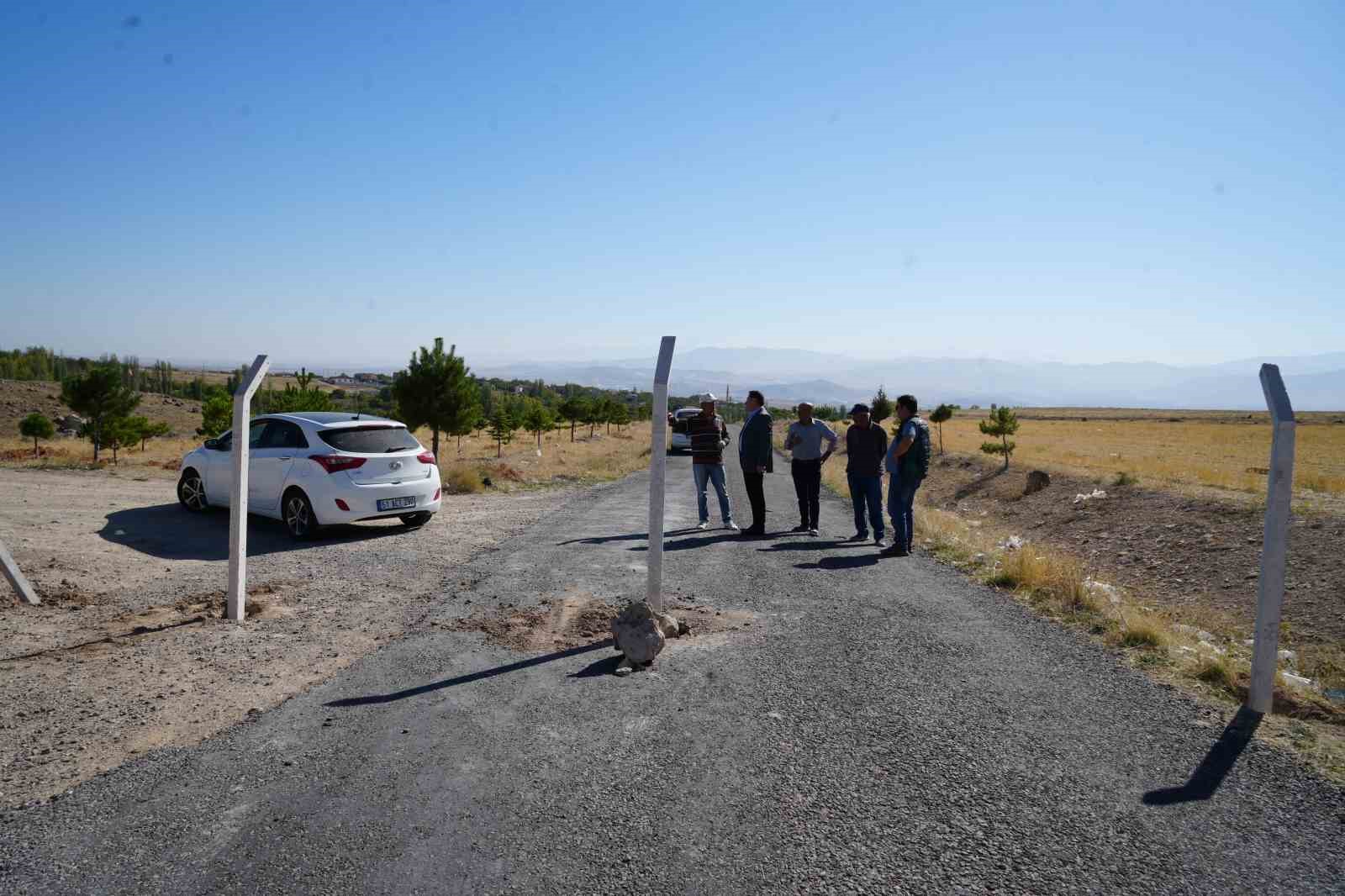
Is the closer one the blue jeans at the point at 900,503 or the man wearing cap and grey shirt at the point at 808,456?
the blue jeans at the point at 900,503

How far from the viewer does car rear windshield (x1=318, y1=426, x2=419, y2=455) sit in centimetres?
994

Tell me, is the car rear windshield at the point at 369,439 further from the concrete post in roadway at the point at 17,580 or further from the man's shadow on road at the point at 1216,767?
the man's shadow on road at the point at 1216,767

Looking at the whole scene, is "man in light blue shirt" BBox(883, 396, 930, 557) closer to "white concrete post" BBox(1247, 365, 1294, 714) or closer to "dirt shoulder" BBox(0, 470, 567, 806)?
"white concrete post" BBox(1247, 365, 1294, 714)

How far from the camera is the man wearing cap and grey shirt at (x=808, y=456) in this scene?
1116 centimetres

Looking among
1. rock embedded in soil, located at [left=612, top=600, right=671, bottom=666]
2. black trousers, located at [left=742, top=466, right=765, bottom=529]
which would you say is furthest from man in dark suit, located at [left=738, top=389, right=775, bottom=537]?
rock embedded in soil, located at [left=612, top=600, right=671, bottom=666]

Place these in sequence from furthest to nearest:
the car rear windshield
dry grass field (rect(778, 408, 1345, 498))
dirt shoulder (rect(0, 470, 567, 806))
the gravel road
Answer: dry grass field (rect(778, 408, 1345, 498)), the car rear windshield, dirt shoulder (rect(0, 470, 567, 806)), the gravel road

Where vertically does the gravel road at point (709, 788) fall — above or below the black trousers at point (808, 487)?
below

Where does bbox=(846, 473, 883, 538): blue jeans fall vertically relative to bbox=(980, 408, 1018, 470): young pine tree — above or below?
below

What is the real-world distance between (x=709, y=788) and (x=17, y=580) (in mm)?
6075

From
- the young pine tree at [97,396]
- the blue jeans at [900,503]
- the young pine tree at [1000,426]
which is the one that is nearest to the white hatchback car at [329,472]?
the blue jeans at [900,503]

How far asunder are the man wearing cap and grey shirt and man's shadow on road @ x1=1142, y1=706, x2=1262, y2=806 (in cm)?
663

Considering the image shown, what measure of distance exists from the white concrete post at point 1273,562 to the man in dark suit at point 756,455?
624 cm

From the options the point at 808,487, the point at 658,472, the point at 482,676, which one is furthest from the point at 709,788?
the point at 808,487

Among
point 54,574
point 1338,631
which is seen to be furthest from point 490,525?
point 1338,631
